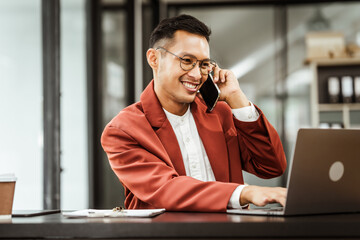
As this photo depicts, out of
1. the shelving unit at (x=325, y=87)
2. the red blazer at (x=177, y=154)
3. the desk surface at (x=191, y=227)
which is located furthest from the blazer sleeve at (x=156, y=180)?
the shelving unit at (x=325, y=87)

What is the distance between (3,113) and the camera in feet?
8.37

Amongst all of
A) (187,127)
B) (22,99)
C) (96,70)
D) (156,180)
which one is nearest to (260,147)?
(187,127)

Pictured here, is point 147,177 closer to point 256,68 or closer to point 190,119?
point 190,119

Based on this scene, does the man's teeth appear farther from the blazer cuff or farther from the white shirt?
the blazer cuff

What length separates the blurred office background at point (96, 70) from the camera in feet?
8.96

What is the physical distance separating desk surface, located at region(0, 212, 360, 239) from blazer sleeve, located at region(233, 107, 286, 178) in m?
0.66

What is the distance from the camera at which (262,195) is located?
1.31m

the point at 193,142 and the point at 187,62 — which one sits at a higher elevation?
the point at 187,62

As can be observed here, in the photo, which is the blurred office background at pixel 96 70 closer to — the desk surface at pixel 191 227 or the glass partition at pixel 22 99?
the glass partition at pixel 22 99

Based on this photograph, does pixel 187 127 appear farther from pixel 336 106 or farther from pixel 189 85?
pixel 336 106

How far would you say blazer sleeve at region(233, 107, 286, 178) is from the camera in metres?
1.84

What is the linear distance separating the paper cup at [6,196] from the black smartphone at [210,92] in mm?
863

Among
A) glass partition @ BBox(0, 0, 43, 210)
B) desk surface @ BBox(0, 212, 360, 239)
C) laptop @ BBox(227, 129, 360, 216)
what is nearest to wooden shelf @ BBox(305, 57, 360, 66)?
glass partition @ BBox(0, 0, 43, 210)

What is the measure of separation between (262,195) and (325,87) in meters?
4.16
